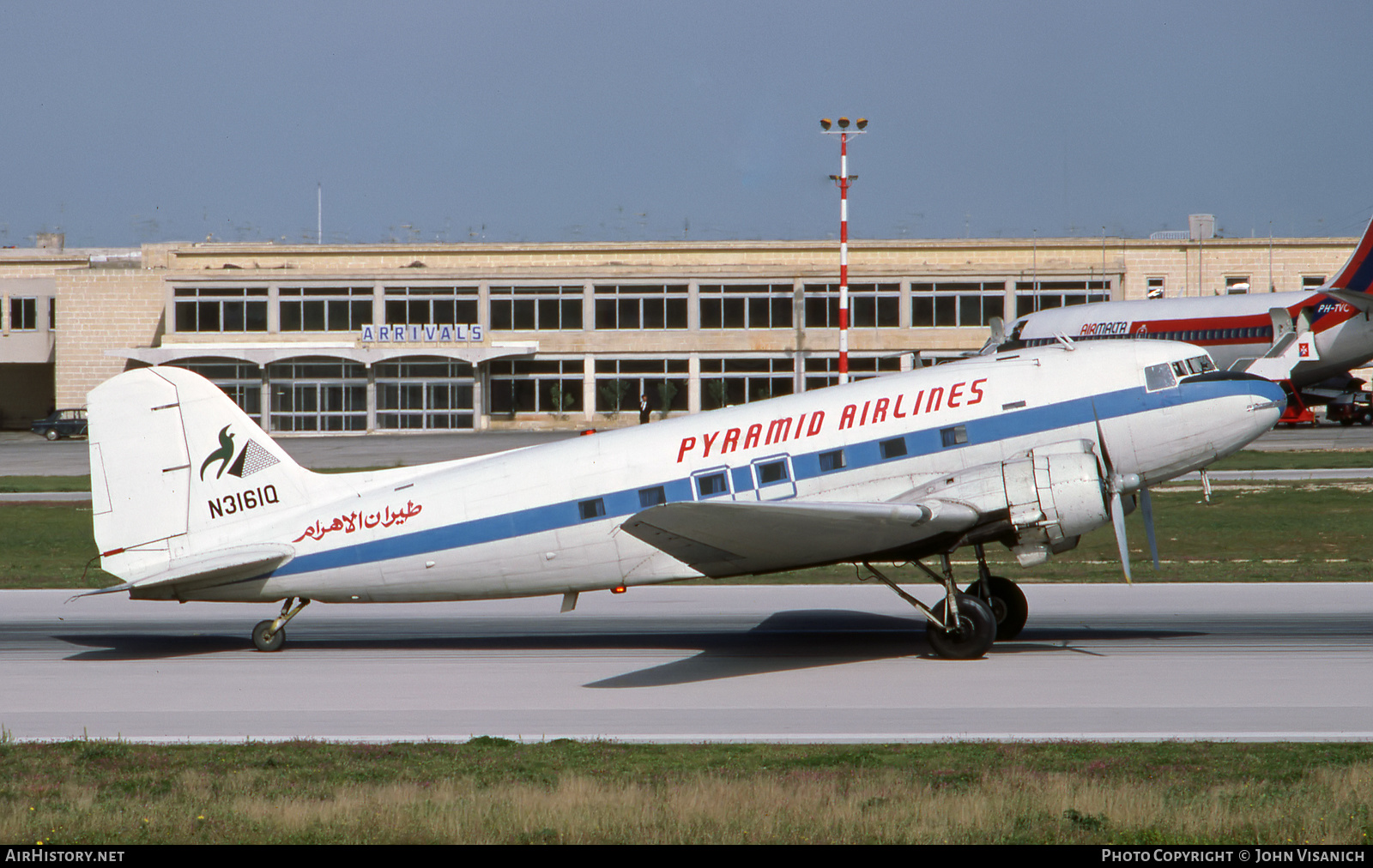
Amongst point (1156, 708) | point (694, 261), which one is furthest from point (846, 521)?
point (694, 261)

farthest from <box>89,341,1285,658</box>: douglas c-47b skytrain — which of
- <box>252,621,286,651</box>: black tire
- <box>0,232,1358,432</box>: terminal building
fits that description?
<box>0,232,1358,432</box>: terminal building

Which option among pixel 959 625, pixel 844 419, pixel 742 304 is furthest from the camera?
pixel 742 304

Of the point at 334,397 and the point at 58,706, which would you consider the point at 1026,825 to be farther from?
the point at 334,397

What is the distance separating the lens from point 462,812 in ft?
34.0

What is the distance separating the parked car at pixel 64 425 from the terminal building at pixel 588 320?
7.31 meters

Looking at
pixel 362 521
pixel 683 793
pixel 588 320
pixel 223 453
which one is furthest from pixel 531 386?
pixel 683 793

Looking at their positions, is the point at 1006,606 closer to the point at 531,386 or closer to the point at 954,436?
the point at 954,436

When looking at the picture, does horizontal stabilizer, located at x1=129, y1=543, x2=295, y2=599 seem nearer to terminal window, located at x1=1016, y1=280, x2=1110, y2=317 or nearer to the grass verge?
the grass verge

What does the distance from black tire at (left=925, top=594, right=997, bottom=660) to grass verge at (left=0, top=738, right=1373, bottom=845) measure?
183 inches

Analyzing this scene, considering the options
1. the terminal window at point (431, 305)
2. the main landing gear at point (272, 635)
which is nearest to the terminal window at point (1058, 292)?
the terminal window at point (431, 305)

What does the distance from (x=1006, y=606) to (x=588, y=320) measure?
7095cm

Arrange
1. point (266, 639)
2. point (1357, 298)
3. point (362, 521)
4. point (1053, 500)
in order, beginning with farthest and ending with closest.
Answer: point (1357, 298)
point (266, 639)
point (362, 521)
point (1053, 500)

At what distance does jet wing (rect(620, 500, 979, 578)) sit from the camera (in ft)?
50.5

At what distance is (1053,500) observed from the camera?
16.5 meters
